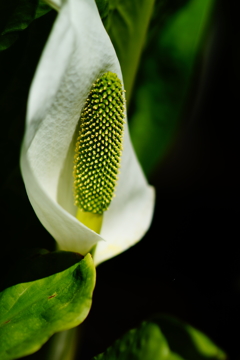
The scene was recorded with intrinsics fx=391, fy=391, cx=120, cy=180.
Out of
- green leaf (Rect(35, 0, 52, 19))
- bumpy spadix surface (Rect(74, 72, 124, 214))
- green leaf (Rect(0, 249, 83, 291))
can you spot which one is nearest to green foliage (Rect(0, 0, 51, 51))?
green leaf (Rect(35, 0, 52, 19))

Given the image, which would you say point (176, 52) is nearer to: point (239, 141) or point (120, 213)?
point (120, 213)

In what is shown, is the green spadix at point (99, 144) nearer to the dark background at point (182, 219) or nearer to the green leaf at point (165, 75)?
the dark background at point (182, 219)

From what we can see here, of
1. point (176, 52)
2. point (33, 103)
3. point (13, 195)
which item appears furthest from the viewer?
point (176, 52)

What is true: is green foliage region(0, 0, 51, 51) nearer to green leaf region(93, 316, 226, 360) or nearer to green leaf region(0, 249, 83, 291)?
green leaf region(0, 249, 83, 291)

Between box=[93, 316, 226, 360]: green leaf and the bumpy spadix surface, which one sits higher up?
the bumpy spadix surface

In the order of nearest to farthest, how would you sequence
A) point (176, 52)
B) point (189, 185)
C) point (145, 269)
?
point (176, 52) → point (145, 269) → point (189, 185)

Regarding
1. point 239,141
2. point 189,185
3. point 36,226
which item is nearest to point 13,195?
point 36,226

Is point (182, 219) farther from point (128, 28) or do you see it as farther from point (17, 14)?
point (17, 14)
